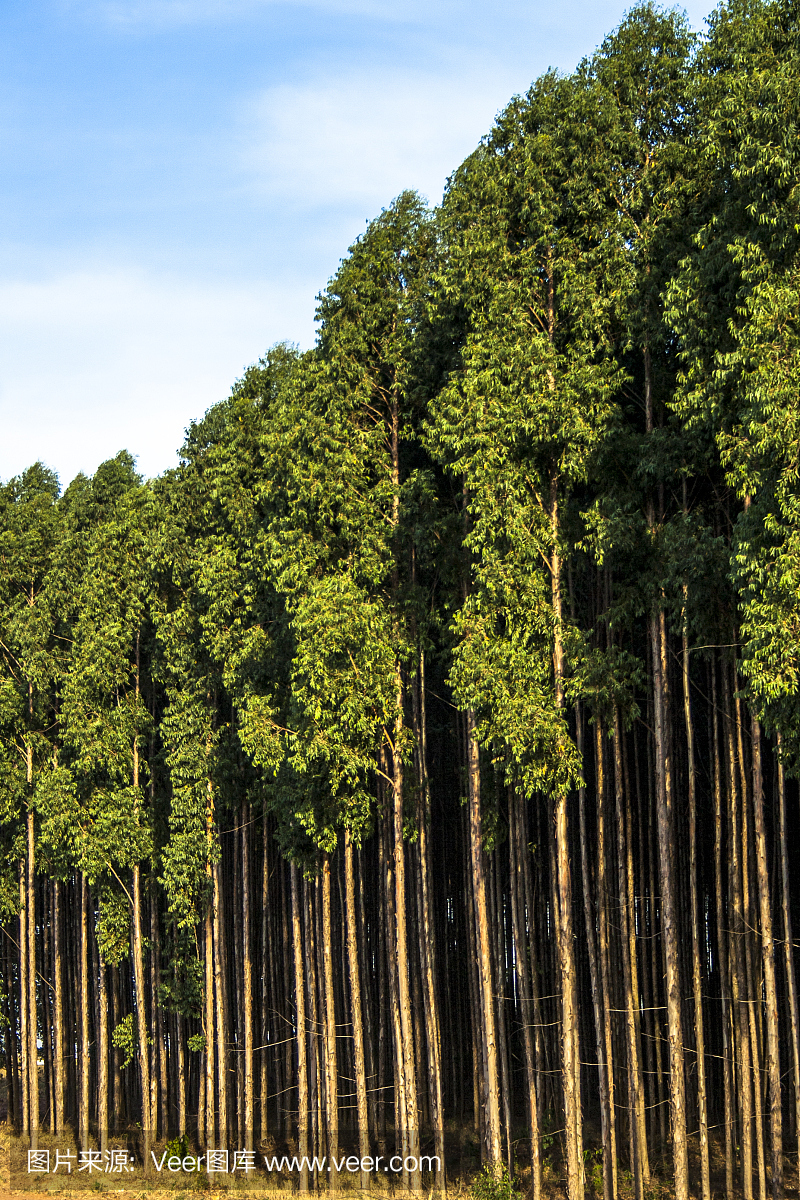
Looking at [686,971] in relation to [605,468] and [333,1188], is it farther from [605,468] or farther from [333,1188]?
[605,468]

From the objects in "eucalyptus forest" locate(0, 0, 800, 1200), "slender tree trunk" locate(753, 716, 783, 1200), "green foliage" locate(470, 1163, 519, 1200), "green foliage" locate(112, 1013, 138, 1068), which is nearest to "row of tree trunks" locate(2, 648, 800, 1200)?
"slender tree trunk" locate(753, 716, 783, 1200)

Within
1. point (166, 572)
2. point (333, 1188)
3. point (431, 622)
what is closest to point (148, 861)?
point (166, 572)

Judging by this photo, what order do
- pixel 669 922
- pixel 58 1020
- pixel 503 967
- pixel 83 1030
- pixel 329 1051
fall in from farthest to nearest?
1. pixel 58 1020
2. pixel 83 1030
3. pixel 503 967
4. pixel 329 1051
5. pixel 669 922

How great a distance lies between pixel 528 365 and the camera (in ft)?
56.9

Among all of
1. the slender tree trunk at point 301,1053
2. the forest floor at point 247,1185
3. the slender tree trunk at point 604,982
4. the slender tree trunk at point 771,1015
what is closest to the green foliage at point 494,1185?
the forest floor at point 247,1185

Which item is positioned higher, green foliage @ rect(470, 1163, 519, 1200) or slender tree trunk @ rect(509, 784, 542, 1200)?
slender tree trunk @ rect(509, 784, 542, 1200)

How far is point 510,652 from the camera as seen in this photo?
1717 centimetres

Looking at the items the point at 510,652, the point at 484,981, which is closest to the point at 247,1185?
the point at 484,981

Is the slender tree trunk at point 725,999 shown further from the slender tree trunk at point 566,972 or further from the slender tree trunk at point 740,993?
the slender tree trunk at point 566,972

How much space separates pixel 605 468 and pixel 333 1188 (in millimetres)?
13951

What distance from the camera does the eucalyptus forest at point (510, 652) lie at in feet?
51.2

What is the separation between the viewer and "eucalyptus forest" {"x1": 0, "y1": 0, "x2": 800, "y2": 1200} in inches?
615

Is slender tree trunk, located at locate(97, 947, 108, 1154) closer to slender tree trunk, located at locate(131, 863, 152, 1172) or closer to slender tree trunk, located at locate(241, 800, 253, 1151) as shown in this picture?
slender tree trunk, located at locate(131, 863, 152, 1172)

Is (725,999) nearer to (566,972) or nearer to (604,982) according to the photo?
(604,982)
